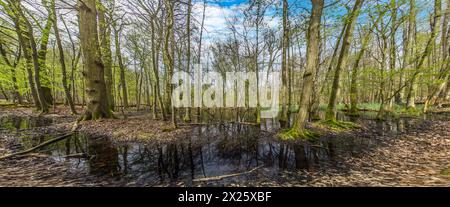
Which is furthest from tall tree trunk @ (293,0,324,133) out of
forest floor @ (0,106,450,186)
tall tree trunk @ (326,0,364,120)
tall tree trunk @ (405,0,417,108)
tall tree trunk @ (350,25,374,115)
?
tall tree trunk @ (405,0,417,108)

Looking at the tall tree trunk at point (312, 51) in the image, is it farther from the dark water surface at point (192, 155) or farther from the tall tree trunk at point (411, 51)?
the tall tree trunk at point (411, 51)

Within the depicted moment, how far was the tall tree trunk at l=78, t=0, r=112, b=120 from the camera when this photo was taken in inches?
367

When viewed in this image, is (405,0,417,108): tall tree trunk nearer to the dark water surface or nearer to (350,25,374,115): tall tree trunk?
(350,25,374,115): tall tree trunk

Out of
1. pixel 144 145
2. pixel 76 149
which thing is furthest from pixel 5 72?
pixel 144 145

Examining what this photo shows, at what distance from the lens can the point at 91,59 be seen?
31.0 feet

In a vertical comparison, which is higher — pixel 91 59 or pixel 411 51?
pixel 411 51

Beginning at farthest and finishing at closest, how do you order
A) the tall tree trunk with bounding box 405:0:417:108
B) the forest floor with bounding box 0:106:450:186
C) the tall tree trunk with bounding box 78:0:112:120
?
the tall tree trunk with bounding box 405:0:417:108, the tall tree trunk with bounding box 78:0:112:120, the forest floor with bounding box 0:106:450:186

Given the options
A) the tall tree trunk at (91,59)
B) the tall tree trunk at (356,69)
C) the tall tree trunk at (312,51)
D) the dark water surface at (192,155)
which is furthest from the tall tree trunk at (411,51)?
the tall tree trunk at (91,59)

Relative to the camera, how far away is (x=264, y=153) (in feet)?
19.1

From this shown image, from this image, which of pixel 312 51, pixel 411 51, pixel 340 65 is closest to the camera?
pixel 312 51

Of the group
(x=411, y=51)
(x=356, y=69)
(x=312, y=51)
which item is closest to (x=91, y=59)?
(x=312, y=51)

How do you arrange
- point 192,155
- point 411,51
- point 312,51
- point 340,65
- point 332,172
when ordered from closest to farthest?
point 332,172 < point 192,155 < point 312,51 < point 340,65 < point 411,51

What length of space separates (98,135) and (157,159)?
4.38 metres

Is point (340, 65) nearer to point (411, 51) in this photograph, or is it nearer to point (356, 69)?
point (356, 69)
